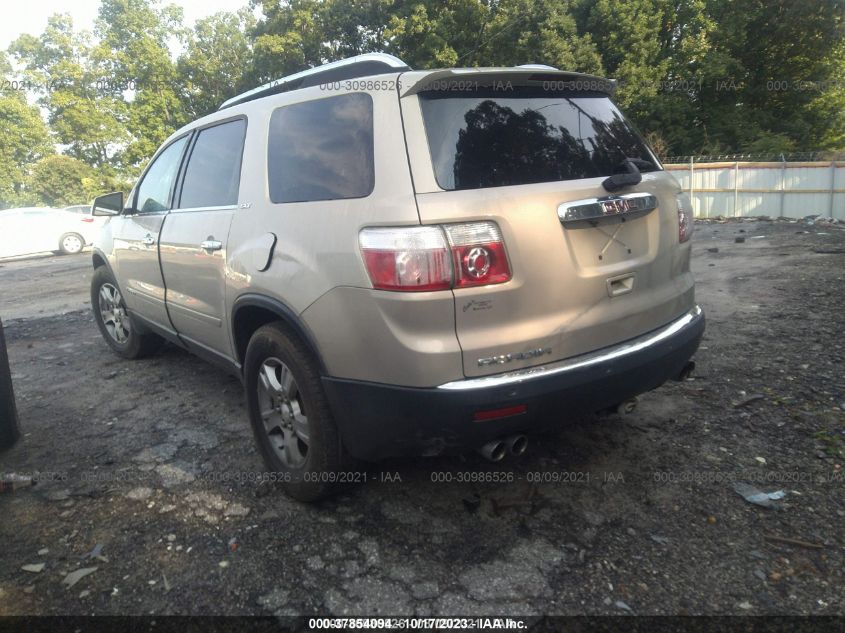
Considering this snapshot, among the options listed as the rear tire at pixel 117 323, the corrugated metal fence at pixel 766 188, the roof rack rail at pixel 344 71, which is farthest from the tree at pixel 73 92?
the roof rack rail at pixel 344 71

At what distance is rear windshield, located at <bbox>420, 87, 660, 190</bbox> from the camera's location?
2307 millimetres

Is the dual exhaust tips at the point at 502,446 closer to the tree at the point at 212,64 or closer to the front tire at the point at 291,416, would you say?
the front tire at the point at 291,416

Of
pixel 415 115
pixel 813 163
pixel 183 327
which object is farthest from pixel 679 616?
pixel 813 163

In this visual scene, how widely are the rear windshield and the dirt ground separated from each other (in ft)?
4.97

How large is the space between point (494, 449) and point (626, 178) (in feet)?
4.28

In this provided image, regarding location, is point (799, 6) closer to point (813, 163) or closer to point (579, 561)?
point (813, 163)

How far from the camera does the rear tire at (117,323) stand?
514cm

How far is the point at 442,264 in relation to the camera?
213 centimetres

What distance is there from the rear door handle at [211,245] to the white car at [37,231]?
16.7 metres

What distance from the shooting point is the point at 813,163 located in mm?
16906

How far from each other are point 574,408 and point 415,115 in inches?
53.6

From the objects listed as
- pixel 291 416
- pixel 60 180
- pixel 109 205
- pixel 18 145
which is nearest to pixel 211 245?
pixel 291 416

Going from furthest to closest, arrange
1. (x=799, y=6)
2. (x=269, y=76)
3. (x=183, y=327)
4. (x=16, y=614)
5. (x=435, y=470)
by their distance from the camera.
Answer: (x=269, y=76)
(x=799, y=6)
(x=183, y=327)
(x=435, y=470)
(x=16, y=614)

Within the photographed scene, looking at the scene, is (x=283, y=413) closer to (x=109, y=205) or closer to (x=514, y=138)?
(x=514, y=138)
